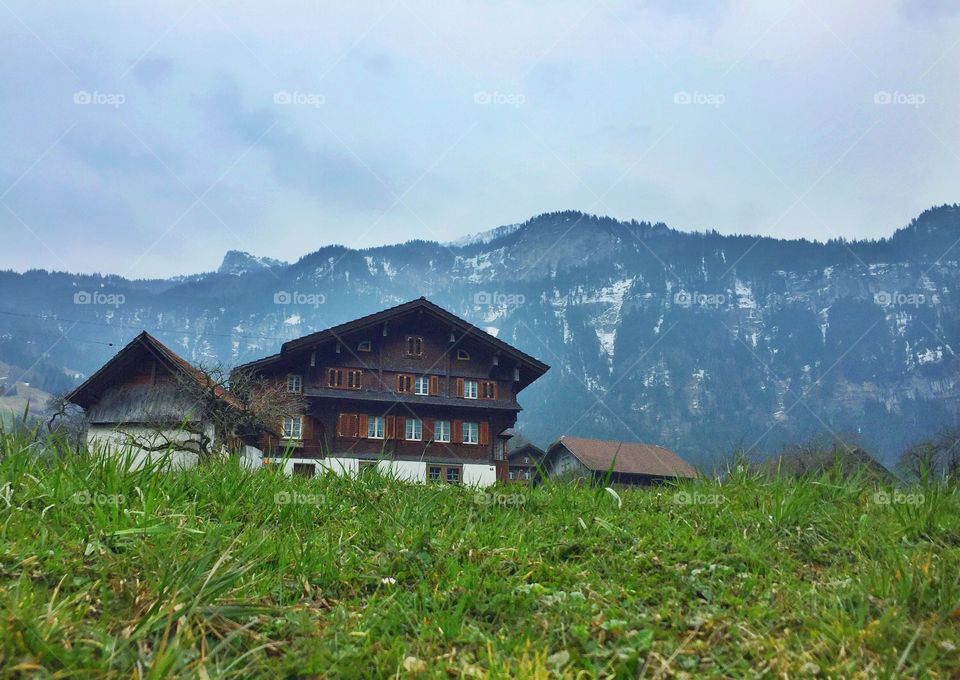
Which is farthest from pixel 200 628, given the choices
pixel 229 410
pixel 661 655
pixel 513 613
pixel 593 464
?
pixel 593 464

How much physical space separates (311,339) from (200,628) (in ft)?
118

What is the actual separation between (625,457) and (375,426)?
21.0 metres

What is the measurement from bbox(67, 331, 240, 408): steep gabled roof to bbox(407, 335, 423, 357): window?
38.3ft

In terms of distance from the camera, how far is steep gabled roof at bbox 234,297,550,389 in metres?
39.2

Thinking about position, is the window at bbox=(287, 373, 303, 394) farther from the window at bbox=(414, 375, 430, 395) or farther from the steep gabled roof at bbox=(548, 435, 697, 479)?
the steep gabled roof at bbox=(548, 435, 697, 479)

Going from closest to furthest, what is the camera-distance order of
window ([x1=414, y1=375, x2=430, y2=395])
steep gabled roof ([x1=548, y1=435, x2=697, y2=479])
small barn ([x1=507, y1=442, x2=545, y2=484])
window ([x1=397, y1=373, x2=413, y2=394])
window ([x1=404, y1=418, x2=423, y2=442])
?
window ([x1=404, y1=418, x2=423, y2=442]), window ([x1=397, y1=373, x2=413, y2=394]), window ([x1=414, y1=375, x2=430, y2=395]), steep gabled roof ([x1=548, y1=435, x2=697, y2=479]), small barn ([x1=507, y1=442, x2=545, y2=484])

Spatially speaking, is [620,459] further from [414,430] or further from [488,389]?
[414,430]

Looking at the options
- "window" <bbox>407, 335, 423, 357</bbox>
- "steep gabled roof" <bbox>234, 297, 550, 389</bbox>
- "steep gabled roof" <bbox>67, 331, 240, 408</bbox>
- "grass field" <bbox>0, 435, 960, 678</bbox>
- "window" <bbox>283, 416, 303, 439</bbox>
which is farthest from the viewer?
"window" <bbox>407, 335, 423, 357</bbox>

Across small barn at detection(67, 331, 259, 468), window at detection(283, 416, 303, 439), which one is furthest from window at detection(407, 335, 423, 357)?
small barn at detection(67, 331, 259, 468)

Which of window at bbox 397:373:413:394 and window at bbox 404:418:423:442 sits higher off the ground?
window at bbox 397:373:413:394

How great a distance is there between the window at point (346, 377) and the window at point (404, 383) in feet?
6.82

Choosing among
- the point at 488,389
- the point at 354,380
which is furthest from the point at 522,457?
the point at 354,380

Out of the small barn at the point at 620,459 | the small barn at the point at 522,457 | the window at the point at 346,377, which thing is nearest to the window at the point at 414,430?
the window at the point at 346,377

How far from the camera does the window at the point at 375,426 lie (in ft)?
135
